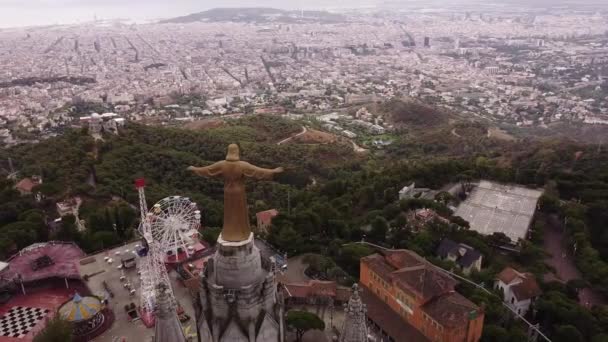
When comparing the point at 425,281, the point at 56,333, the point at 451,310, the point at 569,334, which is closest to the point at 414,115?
the point at 569,334

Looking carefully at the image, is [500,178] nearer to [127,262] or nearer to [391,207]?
[391,207]

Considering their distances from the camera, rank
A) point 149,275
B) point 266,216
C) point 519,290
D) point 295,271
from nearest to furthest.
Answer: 1. point 149,275
2. point 519,290
3. point 295,271
4. point 266,216

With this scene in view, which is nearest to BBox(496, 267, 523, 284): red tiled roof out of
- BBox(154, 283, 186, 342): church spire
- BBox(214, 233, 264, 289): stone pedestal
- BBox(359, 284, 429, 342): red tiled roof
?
BBox(359, 284, 429, 342): red tiled roof

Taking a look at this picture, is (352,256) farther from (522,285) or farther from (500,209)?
(500,209)

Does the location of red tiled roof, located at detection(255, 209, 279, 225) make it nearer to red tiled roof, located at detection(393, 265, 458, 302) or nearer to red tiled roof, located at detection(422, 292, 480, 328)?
red tiled roof, located at detection(393, 265, 458, 302)

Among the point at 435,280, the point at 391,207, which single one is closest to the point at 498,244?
the point at 391,207

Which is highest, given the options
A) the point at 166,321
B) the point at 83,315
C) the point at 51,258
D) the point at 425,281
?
the point at 166,321
